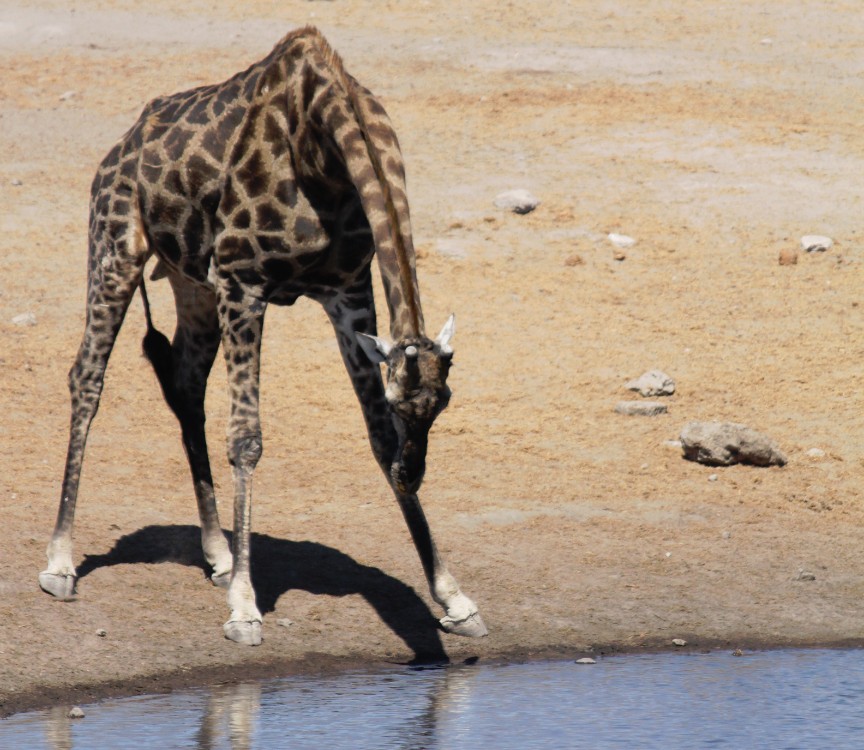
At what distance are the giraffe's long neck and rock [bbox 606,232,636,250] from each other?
7347 millimetres

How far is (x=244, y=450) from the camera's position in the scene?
7293 millimetres

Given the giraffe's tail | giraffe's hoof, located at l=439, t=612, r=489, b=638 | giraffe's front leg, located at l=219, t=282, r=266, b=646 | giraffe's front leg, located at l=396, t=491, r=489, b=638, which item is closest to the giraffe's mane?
giraffe's front leg, located at l=219, t=282, r=266, b=646

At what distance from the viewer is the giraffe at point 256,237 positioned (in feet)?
22.5

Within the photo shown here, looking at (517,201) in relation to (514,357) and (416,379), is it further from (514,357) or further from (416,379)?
(416,379)

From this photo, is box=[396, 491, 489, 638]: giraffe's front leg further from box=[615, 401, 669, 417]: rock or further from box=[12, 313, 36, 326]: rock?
box=[12, 313, 36, 326]: rock

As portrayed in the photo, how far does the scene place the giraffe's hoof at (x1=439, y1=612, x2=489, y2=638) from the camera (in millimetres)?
7293

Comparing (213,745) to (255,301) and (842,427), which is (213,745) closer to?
(255,301)

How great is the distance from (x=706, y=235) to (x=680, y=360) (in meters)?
2.89

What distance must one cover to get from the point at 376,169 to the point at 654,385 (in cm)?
498

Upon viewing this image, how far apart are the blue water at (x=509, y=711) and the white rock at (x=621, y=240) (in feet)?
24.7

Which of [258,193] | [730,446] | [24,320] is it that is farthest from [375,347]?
[24,320]

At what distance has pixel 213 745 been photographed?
5965 mm

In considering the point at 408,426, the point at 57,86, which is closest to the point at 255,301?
the point at 408,426

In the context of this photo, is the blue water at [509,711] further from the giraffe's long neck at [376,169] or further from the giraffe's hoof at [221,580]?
the giraffe's long neck at [376,169]
